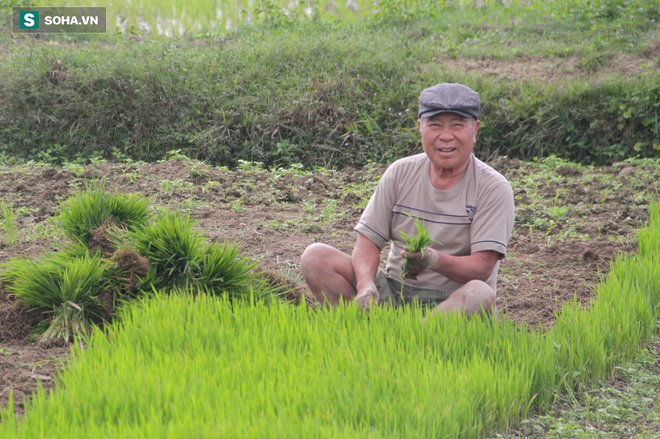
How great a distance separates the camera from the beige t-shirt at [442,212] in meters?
4.14

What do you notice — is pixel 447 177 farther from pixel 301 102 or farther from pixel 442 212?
pixel 301 102

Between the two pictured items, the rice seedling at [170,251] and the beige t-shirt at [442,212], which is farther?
the rice seedling at [170,251]

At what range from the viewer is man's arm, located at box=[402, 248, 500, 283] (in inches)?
154

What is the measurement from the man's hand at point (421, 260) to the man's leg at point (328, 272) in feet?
1.66

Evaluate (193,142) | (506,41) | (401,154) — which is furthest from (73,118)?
(506,41)

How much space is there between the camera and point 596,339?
404cm

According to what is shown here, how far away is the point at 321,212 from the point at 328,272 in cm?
233

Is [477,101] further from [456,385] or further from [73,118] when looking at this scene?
[73,118]

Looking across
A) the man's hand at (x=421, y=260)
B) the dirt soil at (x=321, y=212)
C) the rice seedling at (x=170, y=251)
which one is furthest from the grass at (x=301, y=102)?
the man's hand at (x=421, y=260)

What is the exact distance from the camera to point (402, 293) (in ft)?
14.4

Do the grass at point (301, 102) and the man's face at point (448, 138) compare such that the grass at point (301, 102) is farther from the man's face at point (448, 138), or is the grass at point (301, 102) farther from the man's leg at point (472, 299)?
the man's leg at point (472, 299)

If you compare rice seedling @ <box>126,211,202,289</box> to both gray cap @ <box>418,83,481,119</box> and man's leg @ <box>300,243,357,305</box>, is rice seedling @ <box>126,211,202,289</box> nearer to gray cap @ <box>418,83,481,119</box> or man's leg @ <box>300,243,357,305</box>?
man's leg @ <box>300,243,357,305</box>

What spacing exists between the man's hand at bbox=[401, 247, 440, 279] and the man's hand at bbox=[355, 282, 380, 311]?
0.25 meters

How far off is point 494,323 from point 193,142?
5.27 m
